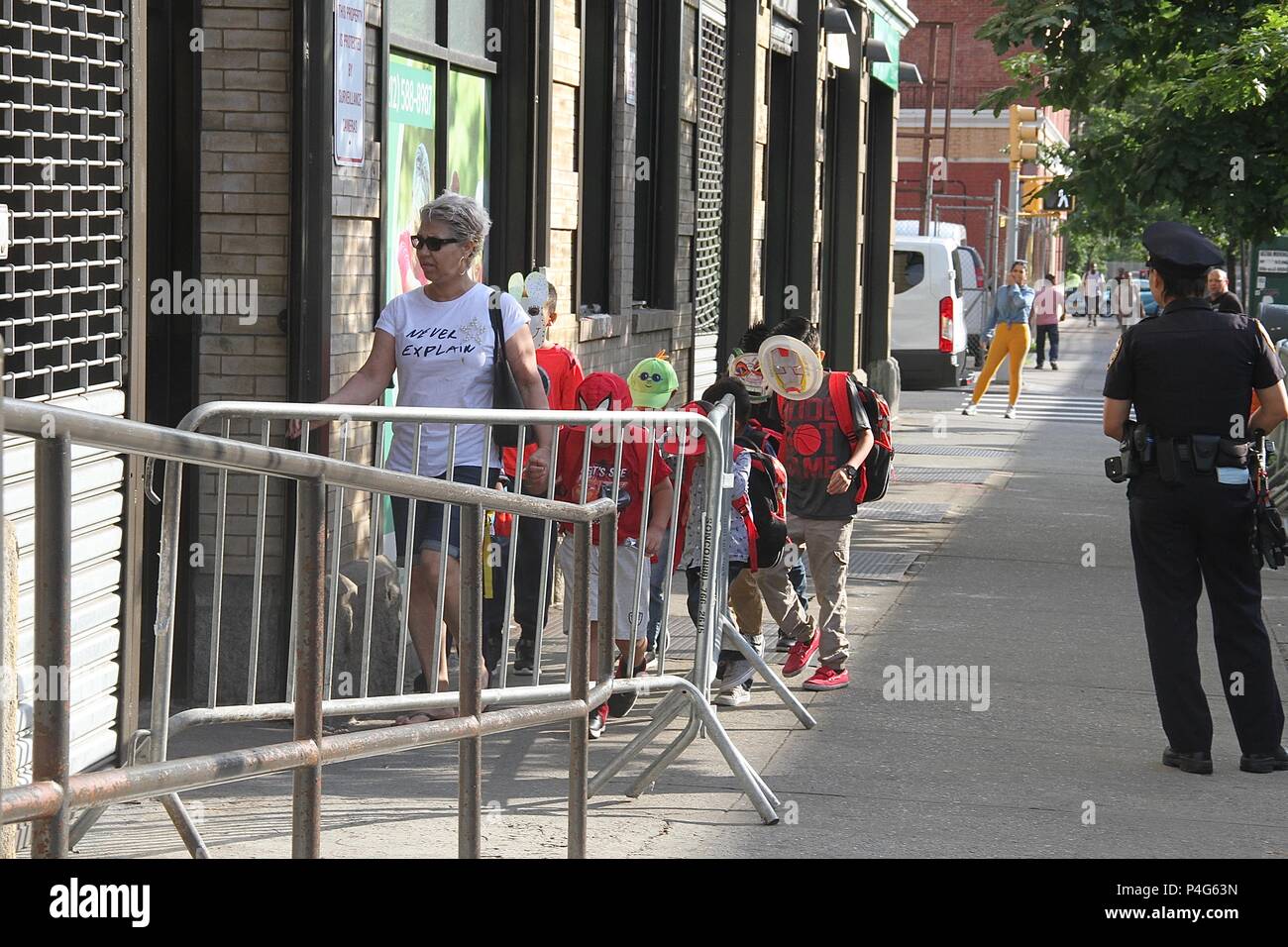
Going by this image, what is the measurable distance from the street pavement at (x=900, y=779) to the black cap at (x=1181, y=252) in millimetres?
1768

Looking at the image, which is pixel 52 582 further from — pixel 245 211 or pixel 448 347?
pixel 245 211

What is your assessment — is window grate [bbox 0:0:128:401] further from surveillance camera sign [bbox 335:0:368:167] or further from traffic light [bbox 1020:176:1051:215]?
traffic light [bbox 1020:176:1051:215]

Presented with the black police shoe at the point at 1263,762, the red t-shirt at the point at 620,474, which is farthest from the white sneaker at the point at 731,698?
the black police shoe at the point at 1263,762

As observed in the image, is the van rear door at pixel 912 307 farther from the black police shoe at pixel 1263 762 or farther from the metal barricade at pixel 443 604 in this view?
the black police shoe at pixel 1263 762

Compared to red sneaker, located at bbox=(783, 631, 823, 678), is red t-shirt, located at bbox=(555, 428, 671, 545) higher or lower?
higher

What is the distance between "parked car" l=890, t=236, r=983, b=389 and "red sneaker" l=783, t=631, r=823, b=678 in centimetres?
1907

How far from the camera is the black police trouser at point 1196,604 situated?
671 cm

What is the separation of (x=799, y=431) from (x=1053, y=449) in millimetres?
11978

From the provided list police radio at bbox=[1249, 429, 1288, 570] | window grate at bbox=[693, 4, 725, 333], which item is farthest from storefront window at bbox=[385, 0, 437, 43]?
window grate at bbox=[693, 4, 725, 333]

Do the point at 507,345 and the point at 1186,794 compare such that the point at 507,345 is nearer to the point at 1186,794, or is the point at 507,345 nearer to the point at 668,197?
the point at 1186,794

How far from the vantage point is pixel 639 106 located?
1267cm

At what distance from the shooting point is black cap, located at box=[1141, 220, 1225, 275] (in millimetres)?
6688

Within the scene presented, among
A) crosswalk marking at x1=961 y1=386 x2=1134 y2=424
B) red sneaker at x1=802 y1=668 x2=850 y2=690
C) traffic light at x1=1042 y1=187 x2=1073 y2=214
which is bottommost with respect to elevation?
red sneaker at x1=802 y1=668 x2=850 y2=690

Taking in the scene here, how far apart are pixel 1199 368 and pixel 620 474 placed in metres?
2.07
